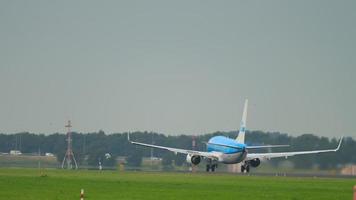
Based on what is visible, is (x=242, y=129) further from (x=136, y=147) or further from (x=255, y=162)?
(x=136, y=147)

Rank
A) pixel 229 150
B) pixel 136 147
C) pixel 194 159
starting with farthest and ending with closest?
pixel 136 147
pixel 194 159
pixel 229 150

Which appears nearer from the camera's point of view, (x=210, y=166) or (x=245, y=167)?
(x=245, y=167)

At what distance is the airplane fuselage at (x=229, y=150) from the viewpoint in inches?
4749

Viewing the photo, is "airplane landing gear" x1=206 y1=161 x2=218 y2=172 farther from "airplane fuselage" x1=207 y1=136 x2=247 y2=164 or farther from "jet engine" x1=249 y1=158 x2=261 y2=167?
"jet engine" x1=249 y1=158 x2=261 y2=167

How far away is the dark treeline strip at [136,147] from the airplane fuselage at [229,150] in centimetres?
500

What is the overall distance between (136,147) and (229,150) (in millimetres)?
53972

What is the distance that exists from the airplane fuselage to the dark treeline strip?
5.00m

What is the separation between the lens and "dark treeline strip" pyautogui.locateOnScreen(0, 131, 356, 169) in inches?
4611

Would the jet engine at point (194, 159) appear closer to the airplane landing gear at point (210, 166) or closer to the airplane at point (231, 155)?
the airplane at point (231, 155)

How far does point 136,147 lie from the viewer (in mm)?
173250

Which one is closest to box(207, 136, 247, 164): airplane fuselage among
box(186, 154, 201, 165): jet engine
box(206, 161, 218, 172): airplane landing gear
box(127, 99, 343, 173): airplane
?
box(127, 99, 343, 173): airplane

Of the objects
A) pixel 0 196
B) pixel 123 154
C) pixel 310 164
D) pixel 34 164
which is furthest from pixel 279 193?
pixel 123 154

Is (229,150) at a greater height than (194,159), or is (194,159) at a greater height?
(229,150)

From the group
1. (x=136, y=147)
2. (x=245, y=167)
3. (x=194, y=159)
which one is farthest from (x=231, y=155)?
(x=136, y=147)
